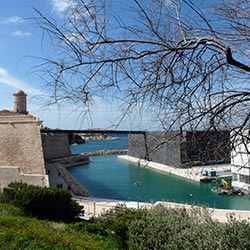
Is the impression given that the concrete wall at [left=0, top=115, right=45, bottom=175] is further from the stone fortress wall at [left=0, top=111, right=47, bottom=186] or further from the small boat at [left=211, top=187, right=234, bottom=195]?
the small boat at [left=211, top=187, right=234, bottom=195]

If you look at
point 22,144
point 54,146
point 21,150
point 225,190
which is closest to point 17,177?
point 21,150

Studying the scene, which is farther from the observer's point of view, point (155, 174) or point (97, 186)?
point (155, 174)

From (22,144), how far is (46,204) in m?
13.0

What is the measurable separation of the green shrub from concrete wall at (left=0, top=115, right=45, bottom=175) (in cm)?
984

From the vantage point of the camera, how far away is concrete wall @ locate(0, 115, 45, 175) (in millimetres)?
21047

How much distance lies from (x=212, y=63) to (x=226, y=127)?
1.58ft

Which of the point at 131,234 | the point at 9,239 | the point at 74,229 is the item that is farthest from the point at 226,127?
the point at 74,229

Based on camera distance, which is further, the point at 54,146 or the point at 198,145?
the point at 54,146

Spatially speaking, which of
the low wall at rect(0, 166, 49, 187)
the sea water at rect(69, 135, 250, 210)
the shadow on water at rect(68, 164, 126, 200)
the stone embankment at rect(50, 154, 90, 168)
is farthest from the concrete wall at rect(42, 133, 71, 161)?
the low wall at rect(0, 166, 49, 187)

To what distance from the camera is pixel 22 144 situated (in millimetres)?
22438

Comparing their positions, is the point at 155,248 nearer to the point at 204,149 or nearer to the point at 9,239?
the point at 9,239

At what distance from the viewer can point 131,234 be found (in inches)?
206

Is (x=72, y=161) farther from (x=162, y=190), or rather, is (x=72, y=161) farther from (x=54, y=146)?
(x=162, y=190)

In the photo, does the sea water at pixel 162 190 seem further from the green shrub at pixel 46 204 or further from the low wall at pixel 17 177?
the green shrub at pixel 46 204
